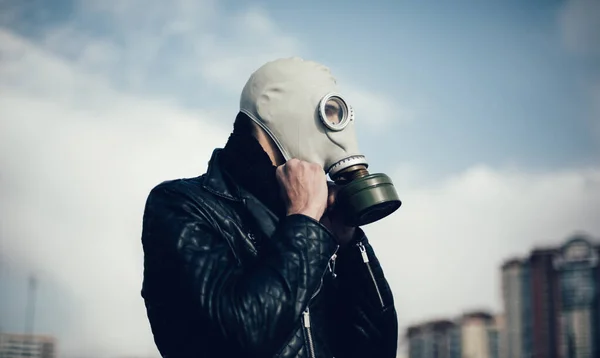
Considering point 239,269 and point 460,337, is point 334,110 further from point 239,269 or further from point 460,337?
point 460,337

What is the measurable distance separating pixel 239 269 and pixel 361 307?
1.63 feet

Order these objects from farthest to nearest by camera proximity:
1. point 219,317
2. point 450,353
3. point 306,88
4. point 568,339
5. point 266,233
Result: point 450,353
point 568,339
point 306,88
point 266,233
point 219,317

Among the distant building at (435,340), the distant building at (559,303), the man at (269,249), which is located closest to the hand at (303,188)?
the man at (269,249)

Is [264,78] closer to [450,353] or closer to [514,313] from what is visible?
[514,313]

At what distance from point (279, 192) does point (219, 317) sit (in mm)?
454

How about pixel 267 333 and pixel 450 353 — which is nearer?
pixel 267 333

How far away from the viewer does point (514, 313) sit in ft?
195

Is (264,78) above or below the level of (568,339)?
below

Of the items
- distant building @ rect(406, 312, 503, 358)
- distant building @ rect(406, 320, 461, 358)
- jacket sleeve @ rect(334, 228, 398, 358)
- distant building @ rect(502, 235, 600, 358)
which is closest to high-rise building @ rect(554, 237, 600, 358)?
distant building @ rect(502, 235, 600, 358)

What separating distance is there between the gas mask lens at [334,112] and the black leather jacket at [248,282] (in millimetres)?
315

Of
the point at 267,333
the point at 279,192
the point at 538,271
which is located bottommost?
the point at 267,333

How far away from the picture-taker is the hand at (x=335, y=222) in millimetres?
2428

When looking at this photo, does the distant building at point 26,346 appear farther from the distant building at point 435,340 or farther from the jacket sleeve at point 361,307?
the jacket sleeve at point 361,307

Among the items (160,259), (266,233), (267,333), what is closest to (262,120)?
(266,233)
